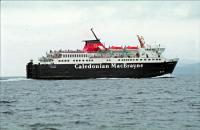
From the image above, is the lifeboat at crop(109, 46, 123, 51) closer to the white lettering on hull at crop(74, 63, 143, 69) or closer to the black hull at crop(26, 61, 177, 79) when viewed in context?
the white lettering on hull at crop(74, 63, 143, 69)

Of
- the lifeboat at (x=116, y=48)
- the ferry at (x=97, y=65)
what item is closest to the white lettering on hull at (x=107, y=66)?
the ferry at (x=97, y=65)

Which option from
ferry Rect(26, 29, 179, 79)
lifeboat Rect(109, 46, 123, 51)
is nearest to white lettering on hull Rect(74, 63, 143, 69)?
ferry Rect(26, 29, 179, 79)

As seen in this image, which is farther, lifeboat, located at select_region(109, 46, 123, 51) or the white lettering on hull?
lifeboat, located at select_region(109, 46, 123, 51)

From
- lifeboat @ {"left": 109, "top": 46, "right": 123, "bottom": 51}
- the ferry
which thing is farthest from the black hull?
lifeboat @ {"left": 109, "top": 46, "right": 123, "bottom": 51}

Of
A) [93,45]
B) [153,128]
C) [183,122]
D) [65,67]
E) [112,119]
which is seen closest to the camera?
[153,128]

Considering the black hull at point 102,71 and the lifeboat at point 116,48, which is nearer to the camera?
the black hull at point 102,71

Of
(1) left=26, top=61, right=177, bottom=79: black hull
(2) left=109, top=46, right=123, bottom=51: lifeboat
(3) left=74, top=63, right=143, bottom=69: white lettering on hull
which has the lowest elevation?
(1) left=26, top=61, right=177, bottom=79: black hull

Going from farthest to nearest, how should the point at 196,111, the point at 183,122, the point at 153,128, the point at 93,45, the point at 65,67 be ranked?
1. the point at 93,45
2. the point at 65,67
3. the point at 196,111
4. the point at 183,122
5. the point at 153,128

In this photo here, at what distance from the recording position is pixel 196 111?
867 inches

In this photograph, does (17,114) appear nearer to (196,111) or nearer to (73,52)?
(196,111)

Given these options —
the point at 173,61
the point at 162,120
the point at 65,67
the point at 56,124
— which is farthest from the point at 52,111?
the point at 173,61

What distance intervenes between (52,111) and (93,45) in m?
56.4

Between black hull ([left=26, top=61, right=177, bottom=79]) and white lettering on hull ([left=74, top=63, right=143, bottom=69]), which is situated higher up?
white lettering on hull ([left=74, top=63, right=143, bottom=69])

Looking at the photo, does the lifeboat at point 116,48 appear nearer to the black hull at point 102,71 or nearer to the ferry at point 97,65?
the ferry at point 97,65
